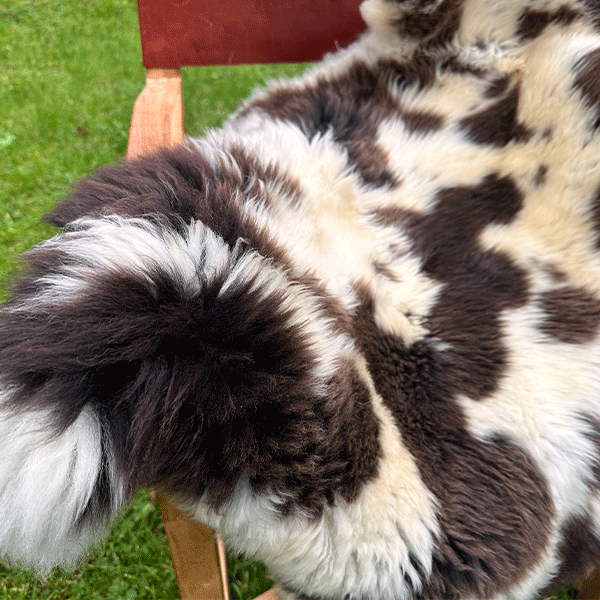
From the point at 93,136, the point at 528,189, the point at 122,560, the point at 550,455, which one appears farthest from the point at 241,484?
the point at 93,136

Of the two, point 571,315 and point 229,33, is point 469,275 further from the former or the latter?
point 229,33

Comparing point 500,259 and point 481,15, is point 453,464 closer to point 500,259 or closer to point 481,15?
point 500,259

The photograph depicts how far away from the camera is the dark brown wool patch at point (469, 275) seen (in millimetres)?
714

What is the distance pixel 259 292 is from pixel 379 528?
275 millimetres

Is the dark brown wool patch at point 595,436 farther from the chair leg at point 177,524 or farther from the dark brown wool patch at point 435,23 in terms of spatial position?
the dark brown wool patch at point 435,23

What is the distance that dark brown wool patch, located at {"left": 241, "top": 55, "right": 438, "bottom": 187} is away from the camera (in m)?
0.88

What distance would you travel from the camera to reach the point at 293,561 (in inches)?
23.5

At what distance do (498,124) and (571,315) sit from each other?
0.33m

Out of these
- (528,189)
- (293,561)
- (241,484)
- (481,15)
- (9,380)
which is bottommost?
(293,561)

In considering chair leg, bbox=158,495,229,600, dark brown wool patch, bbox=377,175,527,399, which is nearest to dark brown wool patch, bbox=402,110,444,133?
dark brown wool patch, bbox=377,175,527,399

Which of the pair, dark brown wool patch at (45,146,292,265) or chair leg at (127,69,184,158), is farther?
chair leg at (127,69,184,158)

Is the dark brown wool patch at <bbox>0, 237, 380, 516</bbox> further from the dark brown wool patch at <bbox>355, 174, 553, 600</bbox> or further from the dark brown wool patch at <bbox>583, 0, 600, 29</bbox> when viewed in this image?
the dark brown wool patch at <bbox>583, 0, 600, 29</bbox>

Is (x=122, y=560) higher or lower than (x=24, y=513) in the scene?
A: lower

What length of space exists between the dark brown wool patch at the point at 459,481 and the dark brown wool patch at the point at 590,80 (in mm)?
440
